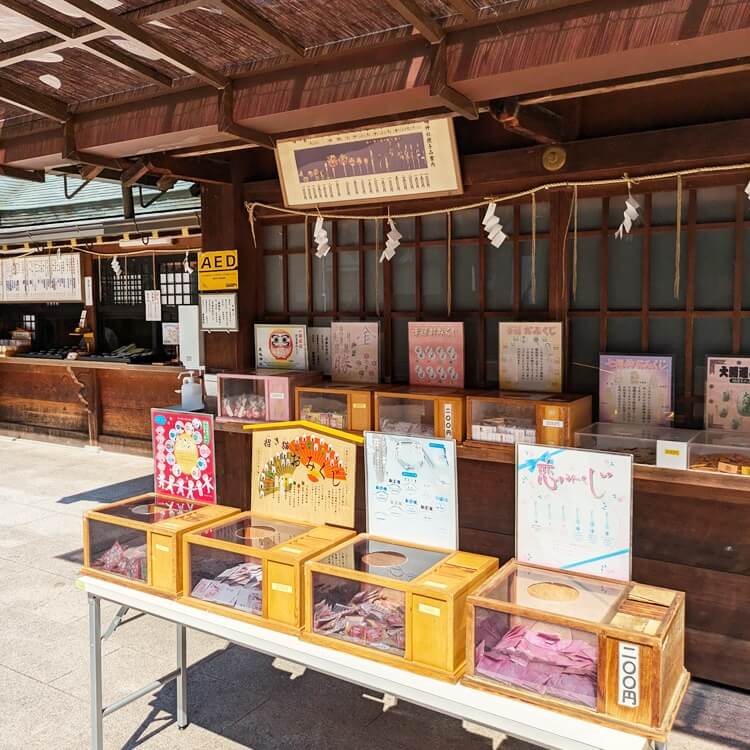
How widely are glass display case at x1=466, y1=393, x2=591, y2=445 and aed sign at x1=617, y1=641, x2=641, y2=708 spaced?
2.65m

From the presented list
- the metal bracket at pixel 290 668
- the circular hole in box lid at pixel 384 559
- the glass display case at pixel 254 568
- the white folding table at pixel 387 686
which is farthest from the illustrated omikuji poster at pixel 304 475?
the metal bracket at pixel 290 668

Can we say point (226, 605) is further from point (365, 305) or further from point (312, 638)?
point (365, 305)

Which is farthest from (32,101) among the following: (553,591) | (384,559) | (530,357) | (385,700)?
(385,700)

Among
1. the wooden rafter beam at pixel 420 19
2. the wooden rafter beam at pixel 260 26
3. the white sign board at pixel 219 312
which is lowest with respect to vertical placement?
the white sign board at pixel 219 312

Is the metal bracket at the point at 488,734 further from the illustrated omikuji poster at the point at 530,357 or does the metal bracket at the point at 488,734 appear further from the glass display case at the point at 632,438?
the illustrated omikuji poster at the point at 530,357

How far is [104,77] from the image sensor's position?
15.2 ft

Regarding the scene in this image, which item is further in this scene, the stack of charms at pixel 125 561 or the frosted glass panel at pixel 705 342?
the frosted glass panel at pixel 705 342

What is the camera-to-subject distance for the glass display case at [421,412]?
18.8 ft

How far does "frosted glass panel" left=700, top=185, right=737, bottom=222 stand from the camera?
507 centimetres

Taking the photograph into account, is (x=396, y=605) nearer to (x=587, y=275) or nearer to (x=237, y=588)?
(x=237, y=588)

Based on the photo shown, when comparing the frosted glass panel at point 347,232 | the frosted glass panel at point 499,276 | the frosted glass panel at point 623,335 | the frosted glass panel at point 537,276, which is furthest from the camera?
the frosted glass panel at point 347,232

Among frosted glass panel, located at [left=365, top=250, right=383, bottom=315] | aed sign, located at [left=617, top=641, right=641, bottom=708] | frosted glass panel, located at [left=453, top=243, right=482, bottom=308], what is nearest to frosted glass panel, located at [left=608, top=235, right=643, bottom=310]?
frosted glass panel, located at [left=453, top=243, right=482, bottom=308]

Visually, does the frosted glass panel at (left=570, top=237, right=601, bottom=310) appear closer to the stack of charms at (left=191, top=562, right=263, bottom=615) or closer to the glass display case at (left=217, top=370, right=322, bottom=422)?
the glass display case at (left=217, top=370, right=322, bottom=422)

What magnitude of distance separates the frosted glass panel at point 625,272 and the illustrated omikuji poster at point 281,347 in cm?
287
